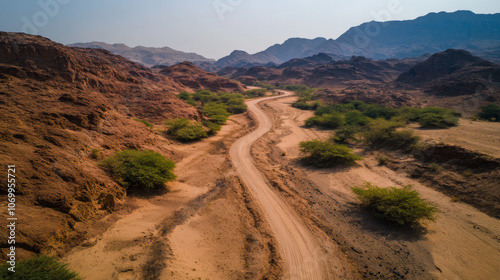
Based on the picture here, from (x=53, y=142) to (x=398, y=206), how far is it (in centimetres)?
1392

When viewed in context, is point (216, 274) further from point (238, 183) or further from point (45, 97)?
point (45, 97)

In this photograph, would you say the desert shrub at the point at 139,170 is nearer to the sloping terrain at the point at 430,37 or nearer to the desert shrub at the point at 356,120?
the desert shrub at the point at 356,120

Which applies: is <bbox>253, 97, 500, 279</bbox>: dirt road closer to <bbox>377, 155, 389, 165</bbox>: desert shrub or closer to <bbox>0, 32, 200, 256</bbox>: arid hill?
<bbox>377, 155, 389, 165</bbox>: desert shrub

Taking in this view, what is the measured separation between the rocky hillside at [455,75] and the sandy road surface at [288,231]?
4410 centimetres

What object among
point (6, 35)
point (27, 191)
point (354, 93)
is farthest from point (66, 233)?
point (354, 93)

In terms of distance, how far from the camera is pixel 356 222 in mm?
8523

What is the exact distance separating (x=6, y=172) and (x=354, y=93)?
4298cm

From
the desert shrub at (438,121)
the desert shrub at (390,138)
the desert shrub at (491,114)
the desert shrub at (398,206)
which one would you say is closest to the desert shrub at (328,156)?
the desert shrub at (390,138)

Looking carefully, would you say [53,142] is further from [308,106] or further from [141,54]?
[141,54]

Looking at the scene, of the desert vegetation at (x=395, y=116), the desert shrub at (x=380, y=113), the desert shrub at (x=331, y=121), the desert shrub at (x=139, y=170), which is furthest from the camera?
the desert shrub at (x=380, y=113)

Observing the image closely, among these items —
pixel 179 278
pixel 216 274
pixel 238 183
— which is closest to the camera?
pixel 179 278

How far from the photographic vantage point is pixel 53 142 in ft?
26.9

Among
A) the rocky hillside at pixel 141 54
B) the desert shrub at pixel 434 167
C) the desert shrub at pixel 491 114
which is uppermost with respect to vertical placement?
the rocky hillside at pixel 141 54

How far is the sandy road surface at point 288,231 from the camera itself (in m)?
6.27
